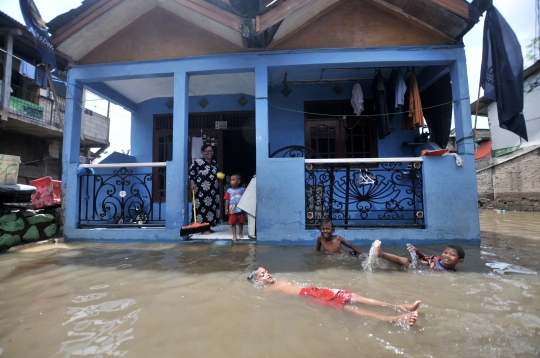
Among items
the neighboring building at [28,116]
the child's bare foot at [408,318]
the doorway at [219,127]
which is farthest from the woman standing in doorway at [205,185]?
the neighboring building at [28,116]

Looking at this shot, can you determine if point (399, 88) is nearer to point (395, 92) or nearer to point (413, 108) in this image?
point (395, 92)

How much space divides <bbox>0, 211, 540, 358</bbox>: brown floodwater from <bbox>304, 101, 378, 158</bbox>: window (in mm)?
4086

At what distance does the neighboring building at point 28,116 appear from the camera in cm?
1063

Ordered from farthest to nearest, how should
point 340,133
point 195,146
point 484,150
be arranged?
point 484,150, point 195,146, point 340,133

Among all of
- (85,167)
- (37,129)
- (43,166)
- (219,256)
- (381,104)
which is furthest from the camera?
(43,166)

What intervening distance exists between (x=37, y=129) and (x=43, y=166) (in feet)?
7.03

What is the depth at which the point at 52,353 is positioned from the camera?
5.61ft

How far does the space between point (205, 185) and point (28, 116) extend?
1048cm

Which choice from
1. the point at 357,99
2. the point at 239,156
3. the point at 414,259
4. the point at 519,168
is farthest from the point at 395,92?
the point at 519,168

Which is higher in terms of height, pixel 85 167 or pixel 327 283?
pixel 85 167

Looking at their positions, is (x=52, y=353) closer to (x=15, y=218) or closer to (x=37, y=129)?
(x=15, y=218)

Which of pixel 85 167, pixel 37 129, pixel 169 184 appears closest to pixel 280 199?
pixel 169 184

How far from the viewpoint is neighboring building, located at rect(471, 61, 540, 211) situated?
13625 mm

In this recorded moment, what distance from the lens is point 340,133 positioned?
305 inches
